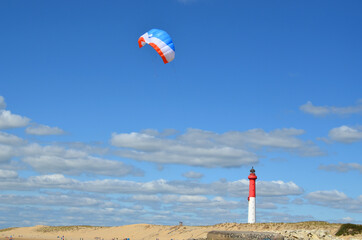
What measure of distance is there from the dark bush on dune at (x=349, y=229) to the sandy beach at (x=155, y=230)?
726 mm

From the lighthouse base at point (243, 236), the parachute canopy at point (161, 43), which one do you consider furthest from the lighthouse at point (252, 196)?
the lighthouse base at point (243, 236)

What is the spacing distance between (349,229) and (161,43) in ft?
79.3

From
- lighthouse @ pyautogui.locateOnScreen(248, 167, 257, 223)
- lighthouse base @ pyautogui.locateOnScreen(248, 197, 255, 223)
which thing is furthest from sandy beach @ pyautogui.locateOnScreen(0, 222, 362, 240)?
lighthouse @ pyautogui.locateOnScreen(248, 167, 257, 223)

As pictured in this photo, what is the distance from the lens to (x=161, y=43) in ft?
131

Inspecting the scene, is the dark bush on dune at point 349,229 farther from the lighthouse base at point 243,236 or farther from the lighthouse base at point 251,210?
the lighthouse base at point 243,236

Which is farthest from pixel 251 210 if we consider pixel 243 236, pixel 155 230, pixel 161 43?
pixel 243 236

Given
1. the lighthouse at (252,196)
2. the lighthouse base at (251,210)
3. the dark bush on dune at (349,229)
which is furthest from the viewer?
the lighthouse at (252,196)

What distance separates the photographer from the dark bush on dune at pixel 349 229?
1585 inches

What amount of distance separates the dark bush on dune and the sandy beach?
726 millimetres

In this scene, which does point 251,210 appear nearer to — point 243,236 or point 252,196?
point 252,196

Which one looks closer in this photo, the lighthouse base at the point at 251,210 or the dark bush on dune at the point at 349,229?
the dark bush on dune at the point at 349,229

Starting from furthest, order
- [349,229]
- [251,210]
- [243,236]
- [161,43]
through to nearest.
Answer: [251,210] → [349,229] → [161,43] → [243,236]

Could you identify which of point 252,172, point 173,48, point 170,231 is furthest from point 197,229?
point 173,48

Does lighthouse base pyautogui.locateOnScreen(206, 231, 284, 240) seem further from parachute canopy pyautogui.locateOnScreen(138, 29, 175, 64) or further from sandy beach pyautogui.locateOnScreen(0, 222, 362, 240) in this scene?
parachute canopy pyautogui.locateOnScreen(138, 29, 175, 64)
